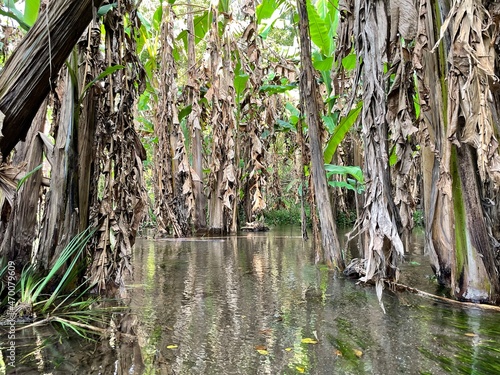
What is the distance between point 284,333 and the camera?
1.62 m

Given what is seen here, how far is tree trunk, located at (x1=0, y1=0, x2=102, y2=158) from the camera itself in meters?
1.70

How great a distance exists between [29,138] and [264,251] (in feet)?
8.24

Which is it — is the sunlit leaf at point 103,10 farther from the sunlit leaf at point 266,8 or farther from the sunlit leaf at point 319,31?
the sunlit leaf at point 266,8

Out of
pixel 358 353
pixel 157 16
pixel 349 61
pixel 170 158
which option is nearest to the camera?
pixel 358 353

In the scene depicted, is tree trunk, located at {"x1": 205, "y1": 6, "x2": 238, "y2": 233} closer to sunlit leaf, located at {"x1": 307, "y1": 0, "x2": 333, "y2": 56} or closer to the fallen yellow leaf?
sunlit leaf, located at {"x1": 307, "y1": 0, "x2": 333, "y2": 56}

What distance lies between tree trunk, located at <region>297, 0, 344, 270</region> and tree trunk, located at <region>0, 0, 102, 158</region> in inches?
66.9

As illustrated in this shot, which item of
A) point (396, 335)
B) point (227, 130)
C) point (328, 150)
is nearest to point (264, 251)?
point (328, 150)

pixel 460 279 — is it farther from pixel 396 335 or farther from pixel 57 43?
pixel 57 43

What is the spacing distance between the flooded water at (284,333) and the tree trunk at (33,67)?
921mm

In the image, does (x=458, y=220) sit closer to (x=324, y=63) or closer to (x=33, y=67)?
(x=33, y=67)

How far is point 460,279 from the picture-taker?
201 centimetres

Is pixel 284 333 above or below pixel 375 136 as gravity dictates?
below

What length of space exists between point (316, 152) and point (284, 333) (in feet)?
5.42

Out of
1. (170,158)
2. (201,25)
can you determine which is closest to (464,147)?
(170,158)
